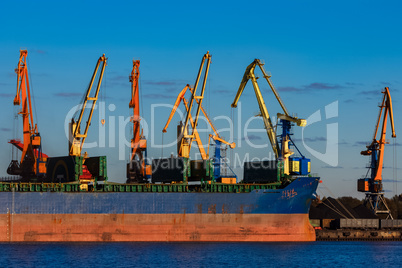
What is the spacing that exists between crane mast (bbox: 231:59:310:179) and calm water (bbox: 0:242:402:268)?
8955 mm

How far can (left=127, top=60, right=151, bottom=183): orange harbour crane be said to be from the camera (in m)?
93.6

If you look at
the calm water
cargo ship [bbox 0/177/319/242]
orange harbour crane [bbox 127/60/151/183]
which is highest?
orange harbour crane [bbox 127/60/151/183]

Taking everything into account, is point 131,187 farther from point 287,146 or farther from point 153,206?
point 287,146

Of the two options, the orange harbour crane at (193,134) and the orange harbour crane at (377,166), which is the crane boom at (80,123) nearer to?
the orange harbour crane at (193,134)

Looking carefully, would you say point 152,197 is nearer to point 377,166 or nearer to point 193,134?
point 193,134

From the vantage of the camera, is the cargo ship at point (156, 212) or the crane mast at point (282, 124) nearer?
the cargo ship at point (156, 212)

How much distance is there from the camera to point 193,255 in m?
72.6

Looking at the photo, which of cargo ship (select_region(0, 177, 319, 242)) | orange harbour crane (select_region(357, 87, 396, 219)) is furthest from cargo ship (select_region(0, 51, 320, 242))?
orange harbour crane (select_region(357, 87, 396, 219))

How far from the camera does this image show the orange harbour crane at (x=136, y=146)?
307ft

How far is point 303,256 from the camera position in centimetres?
7519

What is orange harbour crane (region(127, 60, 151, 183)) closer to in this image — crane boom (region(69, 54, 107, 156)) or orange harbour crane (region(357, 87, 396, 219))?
crane boom (region(69, 54, 107, 156))

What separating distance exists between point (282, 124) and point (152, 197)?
59.8ft

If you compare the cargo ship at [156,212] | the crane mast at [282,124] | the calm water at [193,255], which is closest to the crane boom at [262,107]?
the crane mast at [282,124]

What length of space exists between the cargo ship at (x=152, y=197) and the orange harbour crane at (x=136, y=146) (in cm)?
14
